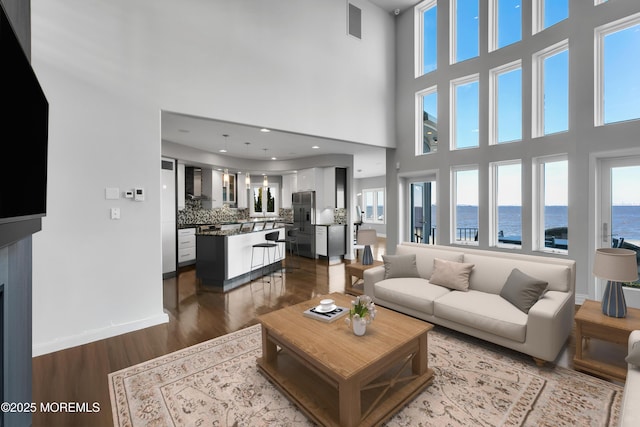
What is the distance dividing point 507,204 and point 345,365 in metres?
4.81

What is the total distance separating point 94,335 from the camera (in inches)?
117

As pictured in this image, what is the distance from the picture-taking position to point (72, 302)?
114 inches

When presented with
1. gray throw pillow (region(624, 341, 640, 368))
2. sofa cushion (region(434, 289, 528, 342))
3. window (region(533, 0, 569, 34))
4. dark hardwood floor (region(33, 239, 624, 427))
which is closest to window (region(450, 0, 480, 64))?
window (region(533, 0, 569, 34))

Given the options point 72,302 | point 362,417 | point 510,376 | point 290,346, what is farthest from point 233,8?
point 510,376

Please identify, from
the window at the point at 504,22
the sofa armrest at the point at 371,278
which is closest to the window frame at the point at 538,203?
the window at the point at 504,22

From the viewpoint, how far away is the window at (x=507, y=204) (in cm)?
496

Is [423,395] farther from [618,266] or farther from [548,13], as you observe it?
[548,13]

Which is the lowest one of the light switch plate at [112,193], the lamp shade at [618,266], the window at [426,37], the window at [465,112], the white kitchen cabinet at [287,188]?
the lamp shade at [618,266]

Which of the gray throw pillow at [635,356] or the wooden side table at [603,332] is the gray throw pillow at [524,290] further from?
the gray throw pillow at [635,356]

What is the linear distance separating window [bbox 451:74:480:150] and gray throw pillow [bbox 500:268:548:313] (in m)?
3.39

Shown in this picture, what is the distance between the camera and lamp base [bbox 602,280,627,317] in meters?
2.38

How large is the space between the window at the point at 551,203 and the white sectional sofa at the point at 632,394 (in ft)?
10.1

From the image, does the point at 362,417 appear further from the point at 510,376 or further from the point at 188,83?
the point at 188,83

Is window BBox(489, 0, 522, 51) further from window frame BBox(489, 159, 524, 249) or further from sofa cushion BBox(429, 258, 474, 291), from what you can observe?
sofa cushion BBox(429, 258, 474, 291)
